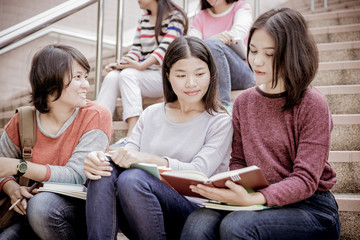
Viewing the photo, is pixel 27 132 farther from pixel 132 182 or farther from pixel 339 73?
pixel 339 73

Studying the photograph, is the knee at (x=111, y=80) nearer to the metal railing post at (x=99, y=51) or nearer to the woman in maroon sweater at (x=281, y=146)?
the metal railing post at (x=99, y=51)

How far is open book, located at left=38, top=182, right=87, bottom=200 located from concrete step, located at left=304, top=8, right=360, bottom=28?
3079mm

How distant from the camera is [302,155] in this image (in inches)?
49.7

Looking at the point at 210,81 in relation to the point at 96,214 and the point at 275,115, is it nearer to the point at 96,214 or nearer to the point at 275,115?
the point at 275,115

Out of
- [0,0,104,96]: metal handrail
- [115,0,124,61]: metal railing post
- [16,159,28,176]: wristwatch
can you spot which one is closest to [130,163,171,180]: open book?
[16,159,28,176]: wristwatch

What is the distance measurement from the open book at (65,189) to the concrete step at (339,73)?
192cm

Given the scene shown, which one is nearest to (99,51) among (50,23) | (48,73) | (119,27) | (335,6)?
(119,27)

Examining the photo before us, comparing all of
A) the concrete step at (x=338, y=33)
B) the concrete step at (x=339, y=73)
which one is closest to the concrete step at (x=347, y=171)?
the concrete step at (x=339, y=73)

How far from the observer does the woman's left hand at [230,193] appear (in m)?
1.18

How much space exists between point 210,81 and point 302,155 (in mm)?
535

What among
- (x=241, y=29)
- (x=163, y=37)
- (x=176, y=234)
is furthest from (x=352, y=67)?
(x=176, y=234)

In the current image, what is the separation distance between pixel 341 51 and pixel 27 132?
7.87ft

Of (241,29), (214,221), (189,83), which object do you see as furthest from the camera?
(241,29)

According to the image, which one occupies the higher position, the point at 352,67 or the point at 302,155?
the point at 352,67
